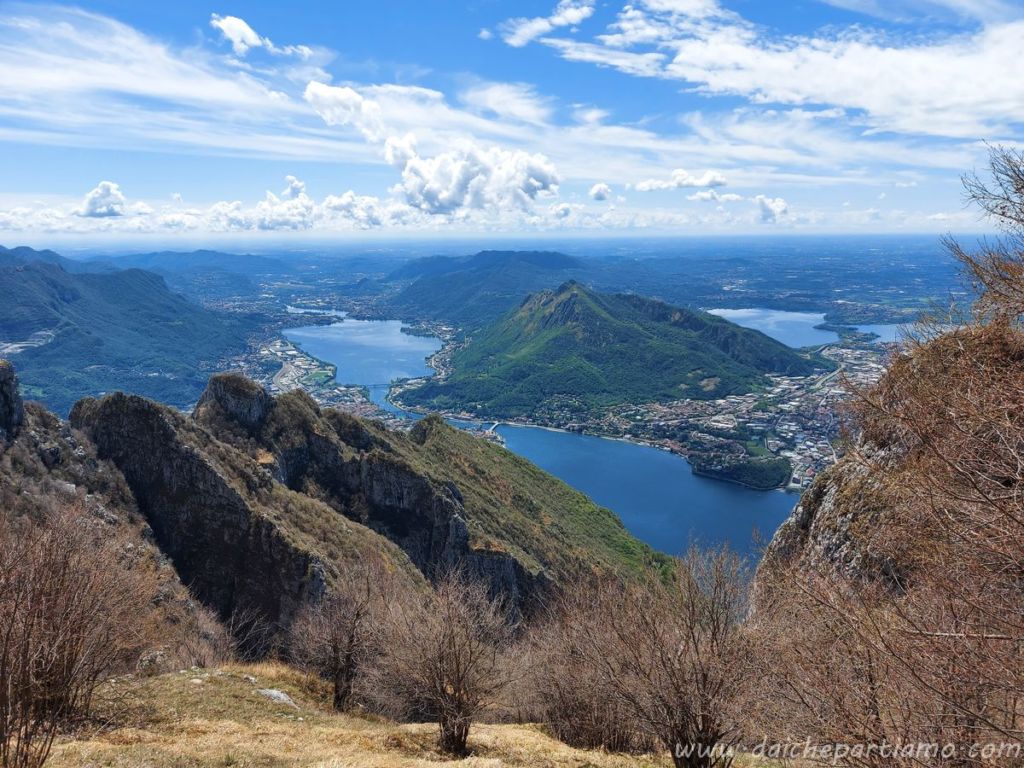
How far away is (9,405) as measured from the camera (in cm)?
3559

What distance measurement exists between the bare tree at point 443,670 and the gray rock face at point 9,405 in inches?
1166

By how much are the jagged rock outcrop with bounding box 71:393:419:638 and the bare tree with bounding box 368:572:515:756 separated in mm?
16638

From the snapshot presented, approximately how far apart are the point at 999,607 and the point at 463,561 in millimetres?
49455

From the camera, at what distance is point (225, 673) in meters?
23.9

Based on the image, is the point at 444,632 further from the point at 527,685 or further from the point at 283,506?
the point at 283,506

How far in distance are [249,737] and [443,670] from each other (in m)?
6.10

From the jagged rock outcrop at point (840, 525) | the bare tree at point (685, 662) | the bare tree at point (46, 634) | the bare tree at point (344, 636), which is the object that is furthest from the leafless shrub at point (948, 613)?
the bare tree at point (344, 636)

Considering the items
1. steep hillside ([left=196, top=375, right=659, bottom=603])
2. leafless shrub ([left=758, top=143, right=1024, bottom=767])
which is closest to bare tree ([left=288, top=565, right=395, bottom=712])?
leafless shrub ([left=758, top=143, right=1024, bottom=767])

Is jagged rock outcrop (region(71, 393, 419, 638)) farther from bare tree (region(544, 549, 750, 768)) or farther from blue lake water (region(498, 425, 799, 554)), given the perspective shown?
blue lake water (region(498, 425, 799, 554))

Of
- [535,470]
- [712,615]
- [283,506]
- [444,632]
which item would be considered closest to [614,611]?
[712,615]

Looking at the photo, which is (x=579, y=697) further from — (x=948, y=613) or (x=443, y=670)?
(x=948, y=613)

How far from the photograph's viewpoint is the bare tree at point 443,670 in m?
18.9

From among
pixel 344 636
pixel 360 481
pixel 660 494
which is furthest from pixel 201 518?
pixel 660 494

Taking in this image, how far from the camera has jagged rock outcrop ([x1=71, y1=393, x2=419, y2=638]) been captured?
3844cm
